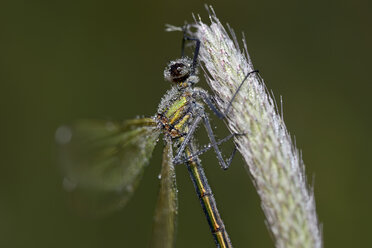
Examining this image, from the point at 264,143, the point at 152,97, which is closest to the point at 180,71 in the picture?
the point at 264,143

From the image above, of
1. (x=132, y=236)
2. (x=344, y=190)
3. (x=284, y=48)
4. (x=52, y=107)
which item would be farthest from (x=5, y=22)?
(x=344, y=190)

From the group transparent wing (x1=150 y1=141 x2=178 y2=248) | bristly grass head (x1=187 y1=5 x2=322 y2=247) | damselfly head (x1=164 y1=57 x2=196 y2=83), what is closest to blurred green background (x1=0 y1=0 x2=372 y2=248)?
transparent wing (x1=150 y1=141 x2=178 y2=248)

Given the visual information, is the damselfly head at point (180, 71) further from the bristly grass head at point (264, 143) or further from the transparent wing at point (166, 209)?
the transparent wing at point (166, 209)

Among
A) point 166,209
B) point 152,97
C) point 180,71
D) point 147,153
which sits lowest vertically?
point 166,209

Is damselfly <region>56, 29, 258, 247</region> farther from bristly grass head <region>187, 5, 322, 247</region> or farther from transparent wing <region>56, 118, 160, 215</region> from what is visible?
bristly grass head <region>187, 5, 322, 247</region>

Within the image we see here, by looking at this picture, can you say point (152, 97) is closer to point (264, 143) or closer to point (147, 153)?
point (147, 153)

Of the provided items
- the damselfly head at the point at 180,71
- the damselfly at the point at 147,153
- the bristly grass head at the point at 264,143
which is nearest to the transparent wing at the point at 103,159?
the damselfly at the point at 147,153

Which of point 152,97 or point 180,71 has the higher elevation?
point 152,97
